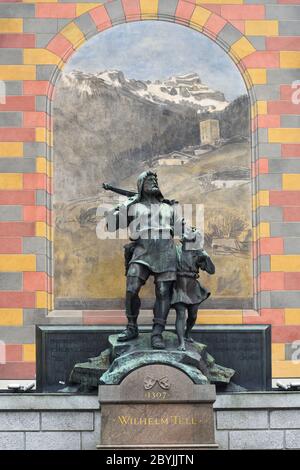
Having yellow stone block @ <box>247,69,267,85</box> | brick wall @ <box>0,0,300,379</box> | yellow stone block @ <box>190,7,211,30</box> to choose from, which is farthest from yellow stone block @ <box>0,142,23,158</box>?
yellow stone block @ <box>247,69,267,85</box>

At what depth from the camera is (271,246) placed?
60.3 ft

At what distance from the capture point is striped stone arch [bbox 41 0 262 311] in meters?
18.7

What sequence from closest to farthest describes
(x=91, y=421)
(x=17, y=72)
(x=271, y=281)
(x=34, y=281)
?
(x=91, y=421) → (x=34, y=281) → (x=271, y=281) → (x=17, y=72)

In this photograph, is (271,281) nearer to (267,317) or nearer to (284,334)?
(267,317)

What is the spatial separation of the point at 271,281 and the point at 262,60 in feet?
11.6

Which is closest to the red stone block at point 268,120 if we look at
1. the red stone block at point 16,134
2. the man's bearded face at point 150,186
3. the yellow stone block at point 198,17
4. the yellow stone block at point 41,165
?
the yellow stone block at point 198,17

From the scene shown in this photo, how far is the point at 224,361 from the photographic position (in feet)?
58.5

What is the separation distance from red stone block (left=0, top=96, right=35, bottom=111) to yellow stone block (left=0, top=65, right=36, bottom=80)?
0.33 metres

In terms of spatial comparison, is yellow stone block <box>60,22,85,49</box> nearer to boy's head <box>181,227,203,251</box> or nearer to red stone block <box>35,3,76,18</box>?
red stone block <box>35,3,76,18</box>

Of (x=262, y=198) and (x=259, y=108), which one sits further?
(x=259, y=108)

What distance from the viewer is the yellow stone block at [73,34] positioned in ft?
61.5

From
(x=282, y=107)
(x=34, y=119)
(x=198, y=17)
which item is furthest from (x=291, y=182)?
(x=34, y=119)

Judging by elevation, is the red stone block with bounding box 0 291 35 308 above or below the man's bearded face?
below

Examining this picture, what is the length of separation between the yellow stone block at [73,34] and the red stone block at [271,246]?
429cm
